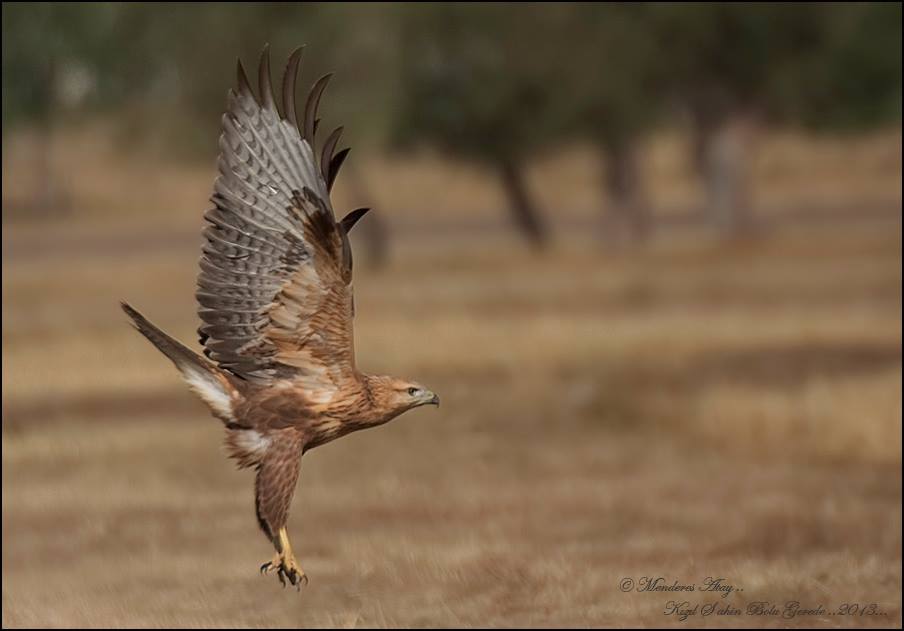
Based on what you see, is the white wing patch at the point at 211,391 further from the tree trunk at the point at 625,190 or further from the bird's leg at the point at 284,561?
the tree trunk at the point at 625,190

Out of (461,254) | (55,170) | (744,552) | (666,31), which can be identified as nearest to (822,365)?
(744,552)

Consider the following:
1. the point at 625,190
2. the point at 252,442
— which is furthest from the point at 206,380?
the point at 625,190

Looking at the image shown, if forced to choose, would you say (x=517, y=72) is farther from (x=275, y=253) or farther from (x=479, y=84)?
(x=275, y=253)

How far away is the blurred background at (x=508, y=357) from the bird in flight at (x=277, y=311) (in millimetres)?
3085

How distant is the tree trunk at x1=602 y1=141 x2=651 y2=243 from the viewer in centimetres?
3278

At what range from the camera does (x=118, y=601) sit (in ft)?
30.9

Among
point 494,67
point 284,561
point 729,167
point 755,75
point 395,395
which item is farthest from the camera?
point 729,167

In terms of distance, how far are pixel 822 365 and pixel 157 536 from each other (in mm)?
8164

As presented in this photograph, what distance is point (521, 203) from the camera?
34.5m

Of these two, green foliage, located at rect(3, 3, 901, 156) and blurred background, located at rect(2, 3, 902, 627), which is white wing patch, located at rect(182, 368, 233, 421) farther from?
green foliage, located at rect(3, 3, 901, 156)

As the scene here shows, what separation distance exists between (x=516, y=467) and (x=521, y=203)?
69.8 ft

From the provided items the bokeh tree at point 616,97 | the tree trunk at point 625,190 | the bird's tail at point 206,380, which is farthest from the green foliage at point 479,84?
the bird's tail at point 206,380

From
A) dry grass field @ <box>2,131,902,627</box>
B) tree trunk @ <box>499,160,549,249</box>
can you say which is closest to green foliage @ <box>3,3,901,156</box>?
tree trunk @ <box>499,160,549,249</box>

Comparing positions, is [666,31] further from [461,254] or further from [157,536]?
[157,536]
